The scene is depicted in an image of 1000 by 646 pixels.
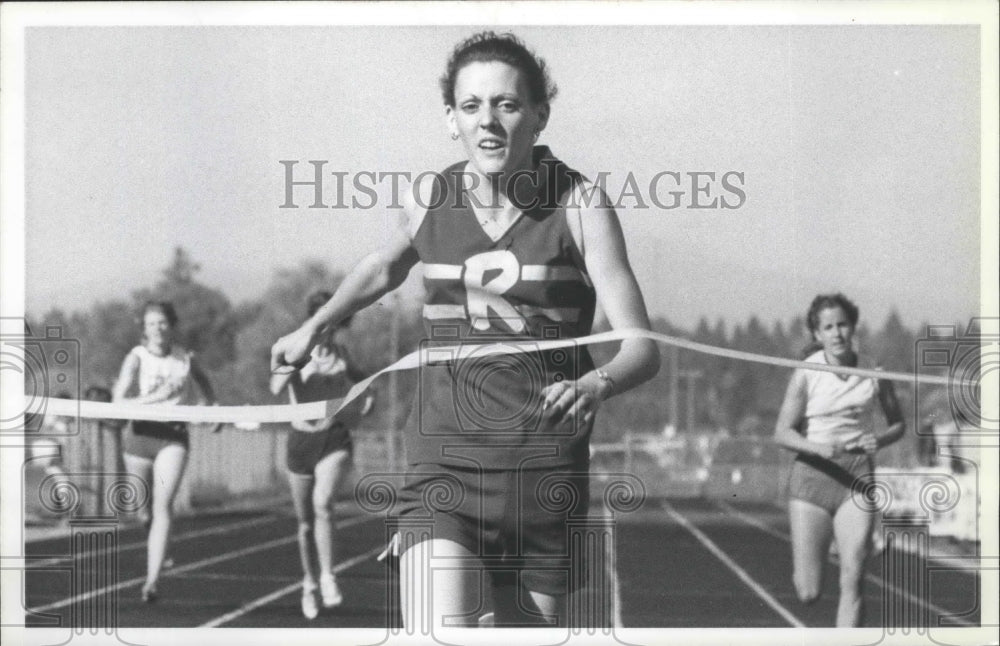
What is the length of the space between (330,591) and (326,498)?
267mm

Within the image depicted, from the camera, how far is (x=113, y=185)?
5.12 meters

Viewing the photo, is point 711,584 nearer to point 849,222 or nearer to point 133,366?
point 849,222

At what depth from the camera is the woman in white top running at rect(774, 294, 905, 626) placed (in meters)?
5.18

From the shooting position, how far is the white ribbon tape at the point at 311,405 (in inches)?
194

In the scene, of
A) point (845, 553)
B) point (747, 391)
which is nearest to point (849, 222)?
point (747, 391)

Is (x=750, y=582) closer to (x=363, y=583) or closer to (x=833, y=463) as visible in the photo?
(x=833, y=463)

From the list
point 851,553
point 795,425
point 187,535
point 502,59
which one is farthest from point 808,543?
point 187,535

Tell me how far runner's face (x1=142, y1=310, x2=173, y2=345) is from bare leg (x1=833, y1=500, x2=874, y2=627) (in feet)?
6.46

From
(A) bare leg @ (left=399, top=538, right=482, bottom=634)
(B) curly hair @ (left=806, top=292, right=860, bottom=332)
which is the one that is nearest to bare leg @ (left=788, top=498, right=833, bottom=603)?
(B) curly hair @ (left=806, top=292, right=860, bottom=332)

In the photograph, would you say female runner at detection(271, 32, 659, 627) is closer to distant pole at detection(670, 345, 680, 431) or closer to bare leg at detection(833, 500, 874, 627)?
distant pole at detection(670, 345, 680, 431)

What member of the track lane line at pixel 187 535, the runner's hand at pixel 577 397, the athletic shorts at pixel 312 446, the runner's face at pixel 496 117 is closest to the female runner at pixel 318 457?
the athletic shorts at pixel 312 446

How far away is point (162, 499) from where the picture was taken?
526cm

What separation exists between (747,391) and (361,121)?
4.37 feet

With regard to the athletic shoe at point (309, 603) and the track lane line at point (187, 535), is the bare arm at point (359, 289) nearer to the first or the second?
the track lane line at point (187, 535)
